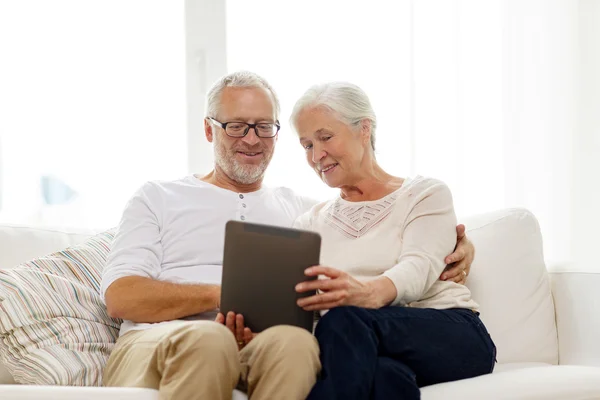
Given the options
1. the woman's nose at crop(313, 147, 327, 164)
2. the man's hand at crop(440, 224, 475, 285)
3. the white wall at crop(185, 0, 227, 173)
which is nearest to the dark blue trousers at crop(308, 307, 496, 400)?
the man's hand at crop(440, 224, 475, 285)

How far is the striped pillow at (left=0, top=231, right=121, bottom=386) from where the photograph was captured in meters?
1.90

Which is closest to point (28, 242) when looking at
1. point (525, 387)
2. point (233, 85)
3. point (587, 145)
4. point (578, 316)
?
point (233, 85)

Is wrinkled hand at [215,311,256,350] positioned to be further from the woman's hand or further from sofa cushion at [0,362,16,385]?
sofa cushion at [0,362,16,385]

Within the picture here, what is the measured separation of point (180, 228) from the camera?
228 centimetres

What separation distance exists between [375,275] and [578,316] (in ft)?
2.13

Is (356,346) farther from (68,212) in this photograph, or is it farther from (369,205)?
(68,212)

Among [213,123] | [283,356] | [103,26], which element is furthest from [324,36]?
[283,356]

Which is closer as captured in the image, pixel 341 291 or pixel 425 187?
pixel 341 291

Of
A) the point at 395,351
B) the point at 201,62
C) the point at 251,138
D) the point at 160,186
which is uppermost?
the point at 201,62

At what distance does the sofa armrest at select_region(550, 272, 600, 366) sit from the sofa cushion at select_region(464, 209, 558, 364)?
26mm

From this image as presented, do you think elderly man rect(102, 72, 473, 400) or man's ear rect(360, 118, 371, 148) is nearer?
elderly man rect(102, 72, 473, 400)

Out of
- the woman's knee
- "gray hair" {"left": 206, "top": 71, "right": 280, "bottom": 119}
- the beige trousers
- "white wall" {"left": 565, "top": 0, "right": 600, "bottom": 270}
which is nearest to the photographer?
the beige trousers

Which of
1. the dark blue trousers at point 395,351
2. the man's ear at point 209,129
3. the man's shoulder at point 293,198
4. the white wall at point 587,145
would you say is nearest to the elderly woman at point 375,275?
the dark blue trousers at point 395,351

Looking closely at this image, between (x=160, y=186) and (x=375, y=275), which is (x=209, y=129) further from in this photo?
(x=375, y=275)
